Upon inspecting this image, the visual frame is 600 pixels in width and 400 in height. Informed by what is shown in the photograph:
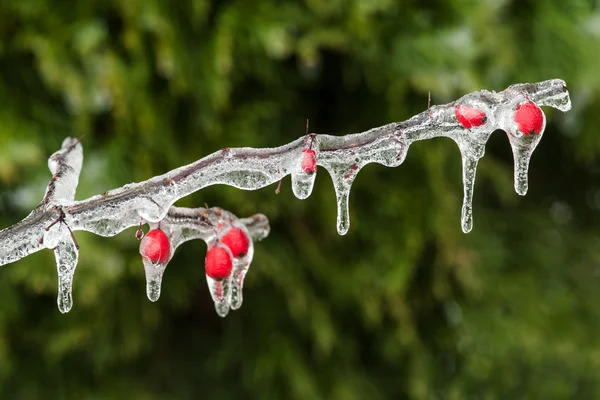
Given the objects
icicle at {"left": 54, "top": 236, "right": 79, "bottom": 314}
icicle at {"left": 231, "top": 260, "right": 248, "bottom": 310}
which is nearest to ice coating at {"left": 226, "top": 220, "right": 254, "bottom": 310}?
icicle at {"left": 231, "top": 260, "right": 248, "bottom": 310}

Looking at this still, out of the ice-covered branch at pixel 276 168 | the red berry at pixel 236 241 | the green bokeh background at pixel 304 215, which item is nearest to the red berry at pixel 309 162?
Answer: the ice-covered branch at pixel 276 168

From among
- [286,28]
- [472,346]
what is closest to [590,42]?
[286,28]

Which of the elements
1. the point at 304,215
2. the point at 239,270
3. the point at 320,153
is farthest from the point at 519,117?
the point at 304,215

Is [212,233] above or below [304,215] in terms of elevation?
below

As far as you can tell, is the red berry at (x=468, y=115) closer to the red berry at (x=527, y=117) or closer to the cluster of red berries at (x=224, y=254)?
the red berry at (x=527, y=117)

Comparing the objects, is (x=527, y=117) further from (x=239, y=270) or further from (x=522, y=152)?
(x=239, y=270)

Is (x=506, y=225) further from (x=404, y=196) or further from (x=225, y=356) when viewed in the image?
(x=225, y=356)

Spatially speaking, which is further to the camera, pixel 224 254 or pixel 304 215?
pixel 304 215

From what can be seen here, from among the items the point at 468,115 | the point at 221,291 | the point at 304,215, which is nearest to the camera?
the point at 468,115
